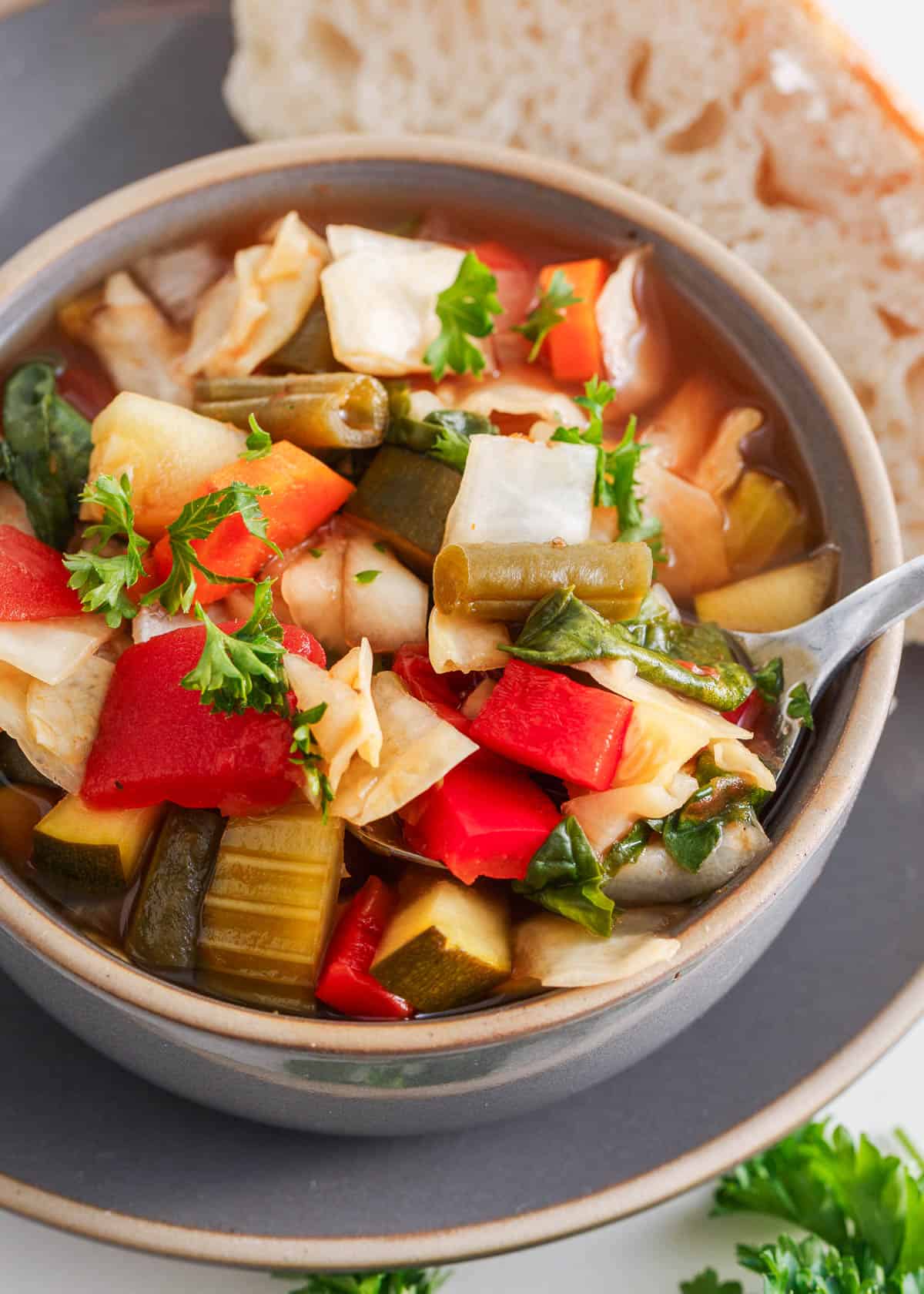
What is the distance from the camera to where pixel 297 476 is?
7.55 feet

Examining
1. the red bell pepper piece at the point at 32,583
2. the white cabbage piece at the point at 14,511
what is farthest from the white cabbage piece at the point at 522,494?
the white cabbage piece at the point at 14,511

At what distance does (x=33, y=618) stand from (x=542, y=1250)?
151 centimetres

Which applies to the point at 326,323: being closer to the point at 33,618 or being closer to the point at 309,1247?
the point at 33,618

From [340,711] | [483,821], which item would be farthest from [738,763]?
[340,711]

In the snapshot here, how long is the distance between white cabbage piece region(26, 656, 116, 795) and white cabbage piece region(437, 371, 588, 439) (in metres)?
0.87

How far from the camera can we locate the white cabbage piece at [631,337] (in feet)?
8.89

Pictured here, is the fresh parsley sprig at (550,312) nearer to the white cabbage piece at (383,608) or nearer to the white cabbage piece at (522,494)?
the white cabbage piece at (522,494)

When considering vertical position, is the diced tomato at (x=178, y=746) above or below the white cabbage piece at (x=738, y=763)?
below

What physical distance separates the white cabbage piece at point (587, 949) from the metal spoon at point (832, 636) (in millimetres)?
413

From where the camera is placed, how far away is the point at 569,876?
6.52 ft

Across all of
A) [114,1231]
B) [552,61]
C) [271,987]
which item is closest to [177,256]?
→ [552,61]

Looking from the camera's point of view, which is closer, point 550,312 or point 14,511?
point 14,511

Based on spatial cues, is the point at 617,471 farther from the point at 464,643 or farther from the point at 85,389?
the point at 85,389

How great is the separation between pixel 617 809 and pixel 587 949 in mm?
210
